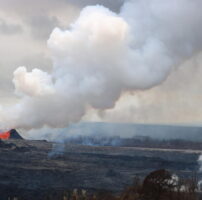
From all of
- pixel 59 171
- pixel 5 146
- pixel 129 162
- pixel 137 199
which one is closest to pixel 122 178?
pixel 59 171

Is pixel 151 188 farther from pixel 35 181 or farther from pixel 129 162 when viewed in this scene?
pixel 129 162

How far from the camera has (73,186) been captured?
10462cm

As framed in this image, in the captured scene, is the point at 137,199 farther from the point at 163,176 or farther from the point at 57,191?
the point at 57,191

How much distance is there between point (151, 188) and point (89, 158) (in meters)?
104

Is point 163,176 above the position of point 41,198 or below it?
above

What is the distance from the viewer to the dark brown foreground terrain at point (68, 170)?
101338 millimetres

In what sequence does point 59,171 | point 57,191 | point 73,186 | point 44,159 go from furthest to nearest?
point 44,159
point 59,171
point 73,186
point 57,191

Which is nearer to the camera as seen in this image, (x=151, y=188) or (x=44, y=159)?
(x=151, y=188)

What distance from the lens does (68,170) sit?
437 ft

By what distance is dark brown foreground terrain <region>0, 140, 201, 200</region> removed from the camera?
332 feet

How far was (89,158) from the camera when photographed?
562 ft

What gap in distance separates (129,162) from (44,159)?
1152 inches

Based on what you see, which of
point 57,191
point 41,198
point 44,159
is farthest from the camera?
point 44,159

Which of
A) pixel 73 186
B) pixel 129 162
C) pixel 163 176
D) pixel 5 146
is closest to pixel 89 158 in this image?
pixel 129 162
